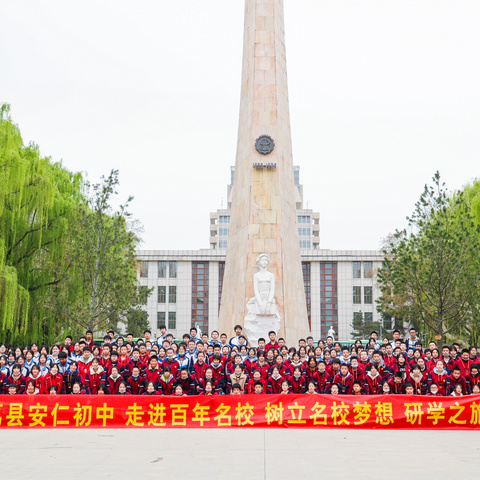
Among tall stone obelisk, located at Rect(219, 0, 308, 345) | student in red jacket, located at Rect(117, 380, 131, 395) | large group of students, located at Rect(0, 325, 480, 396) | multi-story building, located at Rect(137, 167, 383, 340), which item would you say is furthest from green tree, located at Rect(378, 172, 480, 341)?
multi-story building, located at Rect(137, 167, 383, 340)

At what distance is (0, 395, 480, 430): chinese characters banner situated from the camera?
8.71 metres

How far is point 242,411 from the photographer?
8758 millimetres

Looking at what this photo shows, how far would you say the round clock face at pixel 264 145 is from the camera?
17781mm

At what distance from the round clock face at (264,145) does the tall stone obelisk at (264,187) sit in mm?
29

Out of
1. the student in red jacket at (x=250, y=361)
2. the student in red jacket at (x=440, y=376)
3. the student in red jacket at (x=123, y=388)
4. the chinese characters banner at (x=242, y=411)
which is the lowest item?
the chinese characters banner at (x=242, y=411)

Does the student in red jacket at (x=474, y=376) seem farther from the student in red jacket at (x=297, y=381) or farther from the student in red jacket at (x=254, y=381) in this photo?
the student in red jacket at (x=254, y=381)

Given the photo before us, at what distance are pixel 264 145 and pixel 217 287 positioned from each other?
40365 millimetres

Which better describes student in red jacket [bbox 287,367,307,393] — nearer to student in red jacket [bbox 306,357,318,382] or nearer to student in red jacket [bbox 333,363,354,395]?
student in red jacket [bbox 306,357,318,382]

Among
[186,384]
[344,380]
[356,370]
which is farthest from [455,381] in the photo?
[186,384]

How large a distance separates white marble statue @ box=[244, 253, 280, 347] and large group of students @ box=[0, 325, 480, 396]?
14.4 feet

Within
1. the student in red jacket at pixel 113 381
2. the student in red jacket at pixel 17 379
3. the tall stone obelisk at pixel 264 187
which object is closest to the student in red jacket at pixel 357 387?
the student in red jacket at pixel 113 381

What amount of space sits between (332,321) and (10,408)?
49.1m
